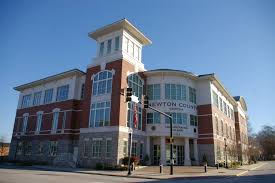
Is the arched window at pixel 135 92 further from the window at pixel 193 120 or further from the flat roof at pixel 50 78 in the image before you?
the flat roof at pixel 50 78

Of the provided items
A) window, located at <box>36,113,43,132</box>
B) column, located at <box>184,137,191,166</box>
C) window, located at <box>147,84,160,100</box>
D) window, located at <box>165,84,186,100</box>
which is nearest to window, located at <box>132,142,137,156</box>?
column, located at <box>184,137,191,166</box>

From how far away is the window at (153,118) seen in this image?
37875mm

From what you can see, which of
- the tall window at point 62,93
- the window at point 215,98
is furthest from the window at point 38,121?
the window at point 215,98

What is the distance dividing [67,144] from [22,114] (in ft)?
58.1

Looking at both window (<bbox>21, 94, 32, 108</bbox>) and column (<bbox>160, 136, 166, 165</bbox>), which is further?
window (<bbox>21, 94, 32, 108</bbox>)

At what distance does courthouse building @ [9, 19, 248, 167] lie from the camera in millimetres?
34188

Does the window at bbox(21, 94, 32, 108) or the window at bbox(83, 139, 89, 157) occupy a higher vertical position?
the window at bbox(21, 94, 32, 108)

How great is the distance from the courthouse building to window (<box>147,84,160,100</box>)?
163 mm

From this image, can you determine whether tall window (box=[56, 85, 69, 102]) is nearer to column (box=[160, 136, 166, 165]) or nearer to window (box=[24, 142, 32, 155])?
window (box=[24, 142, 32, 155])

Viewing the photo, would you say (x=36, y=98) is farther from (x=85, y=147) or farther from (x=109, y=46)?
(x=109, y=46)

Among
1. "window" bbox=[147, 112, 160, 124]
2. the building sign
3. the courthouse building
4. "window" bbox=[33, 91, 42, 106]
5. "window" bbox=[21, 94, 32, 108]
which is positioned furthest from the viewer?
"window" bbox=[21, 94, 32, 108]

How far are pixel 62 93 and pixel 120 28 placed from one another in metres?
16.7

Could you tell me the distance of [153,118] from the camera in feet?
125

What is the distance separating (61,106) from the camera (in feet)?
143
